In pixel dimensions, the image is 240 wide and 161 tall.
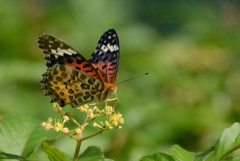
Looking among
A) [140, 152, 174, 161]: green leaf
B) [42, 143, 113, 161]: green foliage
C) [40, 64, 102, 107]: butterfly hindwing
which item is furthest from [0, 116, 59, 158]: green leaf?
[140, 152, 174, 161]: green leaf

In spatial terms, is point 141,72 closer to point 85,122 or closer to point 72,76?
point 72,76

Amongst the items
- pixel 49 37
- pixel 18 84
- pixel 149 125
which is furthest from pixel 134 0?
pixel 49 37

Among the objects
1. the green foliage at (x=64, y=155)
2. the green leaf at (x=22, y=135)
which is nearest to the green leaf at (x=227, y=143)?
the green foliage at (x=64, y=155)

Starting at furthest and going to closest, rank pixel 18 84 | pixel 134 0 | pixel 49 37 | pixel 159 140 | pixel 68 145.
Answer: pixel 134 0 < pixel 18 84 < pixel 159 140 < pixel 68 145 < pixel 49 37

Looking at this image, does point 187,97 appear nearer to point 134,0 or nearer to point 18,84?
point 18,84

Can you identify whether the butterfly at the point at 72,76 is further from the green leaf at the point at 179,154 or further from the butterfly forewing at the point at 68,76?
the green leaf at the point at 179,154

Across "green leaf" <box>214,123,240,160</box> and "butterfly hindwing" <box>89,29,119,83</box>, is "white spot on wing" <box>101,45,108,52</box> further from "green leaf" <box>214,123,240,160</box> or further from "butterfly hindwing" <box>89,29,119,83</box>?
"green leaf" <box>214,123,240,160</box>
